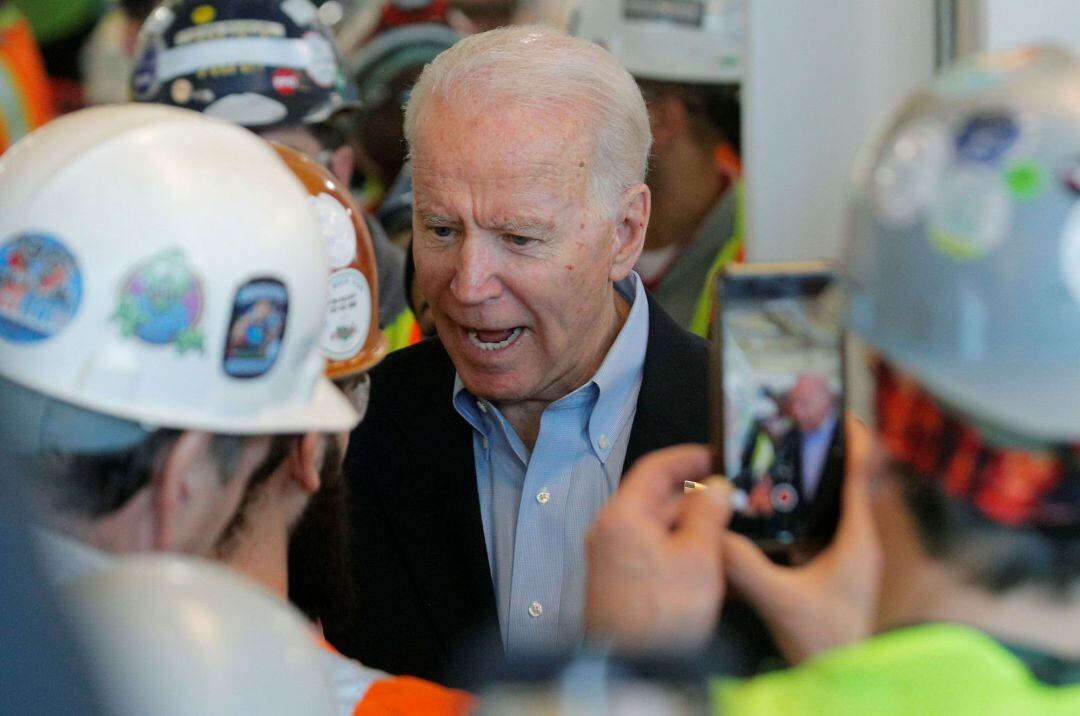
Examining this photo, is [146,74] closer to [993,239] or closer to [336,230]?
[336,230]

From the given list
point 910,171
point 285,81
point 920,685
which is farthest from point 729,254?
point 920,685

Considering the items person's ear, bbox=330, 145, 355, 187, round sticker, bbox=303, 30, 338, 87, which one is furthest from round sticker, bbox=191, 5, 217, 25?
person's ear, bbox=330, 145, 355, 187

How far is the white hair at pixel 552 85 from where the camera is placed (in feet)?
9.20

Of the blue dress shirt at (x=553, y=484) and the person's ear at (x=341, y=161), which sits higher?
the person's ear at (x=341, y=161)

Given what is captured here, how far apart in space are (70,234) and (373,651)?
54.7 inches

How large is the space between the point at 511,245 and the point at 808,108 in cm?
287

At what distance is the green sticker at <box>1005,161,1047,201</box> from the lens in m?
1.27

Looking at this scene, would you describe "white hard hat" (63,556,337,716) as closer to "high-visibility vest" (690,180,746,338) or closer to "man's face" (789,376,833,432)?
"man's face" (789,376,833,432)

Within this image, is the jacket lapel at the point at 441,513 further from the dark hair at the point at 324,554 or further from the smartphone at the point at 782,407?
the smartphone at the point at 782,407

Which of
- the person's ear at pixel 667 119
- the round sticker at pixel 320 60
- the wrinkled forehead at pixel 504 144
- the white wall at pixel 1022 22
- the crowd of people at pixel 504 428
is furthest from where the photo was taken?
the person's ear at pixel 667 119

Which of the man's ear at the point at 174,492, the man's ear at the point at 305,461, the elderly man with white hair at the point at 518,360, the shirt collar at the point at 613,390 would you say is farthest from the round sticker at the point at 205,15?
the man's ear at the point at 174,492

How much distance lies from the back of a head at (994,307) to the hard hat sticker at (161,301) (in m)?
0.79

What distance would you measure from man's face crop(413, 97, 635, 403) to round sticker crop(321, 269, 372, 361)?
27 centimetres

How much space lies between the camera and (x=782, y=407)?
5.49 ft
